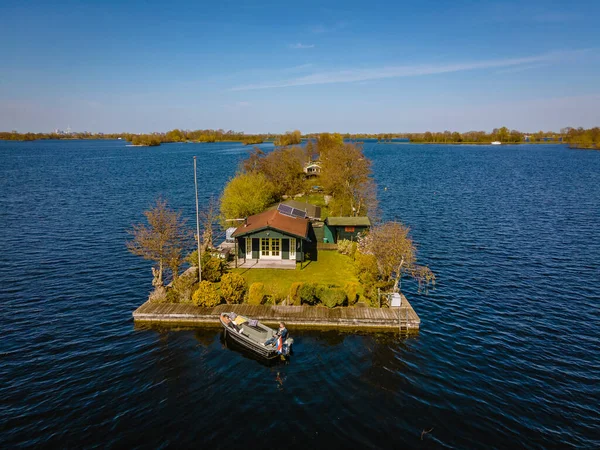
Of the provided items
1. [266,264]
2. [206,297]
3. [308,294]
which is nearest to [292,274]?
[266,264]

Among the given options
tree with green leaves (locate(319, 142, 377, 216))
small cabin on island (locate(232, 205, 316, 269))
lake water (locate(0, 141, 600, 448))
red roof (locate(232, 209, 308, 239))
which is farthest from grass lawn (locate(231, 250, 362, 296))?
tree with green leaves (locate(319, 142, 377, 216))

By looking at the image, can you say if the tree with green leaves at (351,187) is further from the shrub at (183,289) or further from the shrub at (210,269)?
the shrub at (183,289)

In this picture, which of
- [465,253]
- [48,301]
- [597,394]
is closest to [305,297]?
[597,394]

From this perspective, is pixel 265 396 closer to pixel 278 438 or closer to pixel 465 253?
pixel 278 438

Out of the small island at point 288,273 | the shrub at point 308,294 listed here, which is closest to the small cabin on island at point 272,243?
the small island at point 288,273

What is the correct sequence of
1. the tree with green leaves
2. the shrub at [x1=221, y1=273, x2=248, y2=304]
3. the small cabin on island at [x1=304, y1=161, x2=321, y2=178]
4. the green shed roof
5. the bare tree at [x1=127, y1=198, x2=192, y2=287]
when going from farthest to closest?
the small cabin on island at [x1=304, y1=161, x2=321, y2=178] < the tree with green leaves < the green shed roof < the bare tree at [x1=127, y1=198, x2=192, y2=287] < the shrub at [x1=221, y1=273, x2=248, y2=304]

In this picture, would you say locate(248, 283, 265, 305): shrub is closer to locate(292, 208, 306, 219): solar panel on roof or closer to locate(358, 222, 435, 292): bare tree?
locate(358, 222, 435, 292): bare tree
